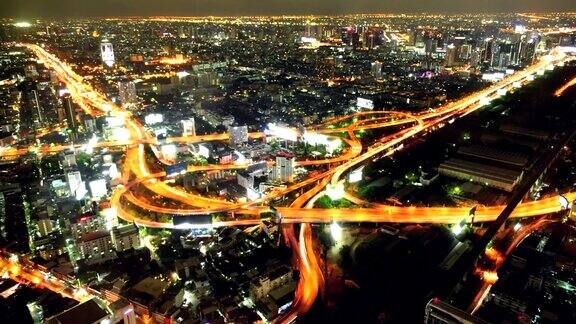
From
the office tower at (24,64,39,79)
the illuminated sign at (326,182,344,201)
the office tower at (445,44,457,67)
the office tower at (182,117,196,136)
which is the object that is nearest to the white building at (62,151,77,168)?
the office tower at (182,117,196,136)

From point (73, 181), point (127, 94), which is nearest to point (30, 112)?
point (127, 94)

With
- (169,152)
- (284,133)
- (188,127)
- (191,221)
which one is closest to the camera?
(191,221)

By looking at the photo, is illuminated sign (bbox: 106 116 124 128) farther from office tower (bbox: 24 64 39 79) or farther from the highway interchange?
office tower (bbox: 24 64 39 79)

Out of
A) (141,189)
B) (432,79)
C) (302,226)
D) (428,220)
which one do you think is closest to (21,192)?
(141,189)

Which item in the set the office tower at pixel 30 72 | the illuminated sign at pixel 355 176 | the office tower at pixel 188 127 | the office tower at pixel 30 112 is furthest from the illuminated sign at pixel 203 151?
the office tower at pixel 30 72

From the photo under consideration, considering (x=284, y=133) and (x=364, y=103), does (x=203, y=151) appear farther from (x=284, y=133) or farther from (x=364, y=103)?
(x=364, y=103)

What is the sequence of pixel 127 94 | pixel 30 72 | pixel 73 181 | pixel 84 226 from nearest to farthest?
pixel 84 226 → pixel 73 181 → pixel 127 94 → pixel 30 72
